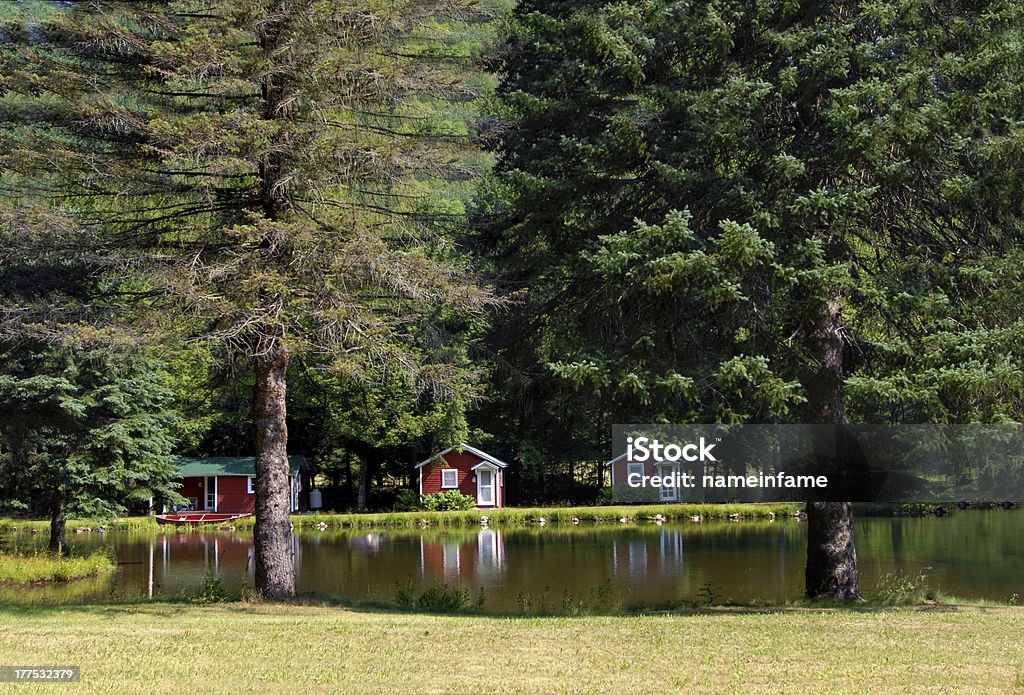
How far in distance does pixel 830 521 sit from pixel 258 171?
8.98 meters

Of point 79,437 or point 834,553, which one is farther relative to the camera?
point 79,437

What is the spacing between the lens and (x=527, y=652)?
890 centimetres

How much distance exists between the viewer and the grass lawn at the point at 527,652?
300 inches

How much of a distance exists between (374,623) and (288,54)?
7.15 metres

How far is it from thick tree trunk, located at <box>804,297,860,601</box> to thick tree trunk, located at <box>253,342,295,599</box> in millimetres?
7076

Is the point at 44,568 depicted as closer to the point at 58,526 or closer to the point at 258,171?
the point at 58,526

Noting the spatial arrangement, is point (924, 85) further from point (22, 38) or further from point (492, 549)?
point (492, 549)

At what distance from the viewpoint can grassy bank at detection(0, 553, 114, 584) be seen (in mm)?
21016

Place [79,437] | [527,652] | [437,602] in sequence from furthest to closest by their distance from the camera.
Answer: [79,437]
[437,602]
[527,652]

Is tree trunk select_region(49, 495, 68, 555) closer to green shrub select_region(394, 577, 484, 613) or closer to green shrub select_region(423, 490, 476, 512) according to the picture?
green shrub select_region(394, 577, 484, 613)

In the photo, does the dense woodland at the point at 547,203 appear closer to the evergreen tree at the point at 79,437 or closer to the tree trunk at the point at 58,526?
the evergreen tree at the point at 79,437

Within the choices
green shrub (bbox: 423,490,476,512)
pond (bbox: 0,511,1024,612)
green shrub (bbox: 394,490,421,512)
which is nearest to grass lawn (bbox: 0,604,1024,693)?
pond (bbox: 0,511,1024,612)

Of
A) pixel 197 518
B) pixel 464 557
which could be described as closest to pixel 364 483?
pixel 197 518

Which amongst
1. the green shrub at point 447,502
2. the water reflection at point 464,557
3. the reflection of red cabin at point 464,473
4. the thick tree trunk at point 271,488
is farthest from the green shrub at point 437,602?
the reflection of red cabin at point 464,473
